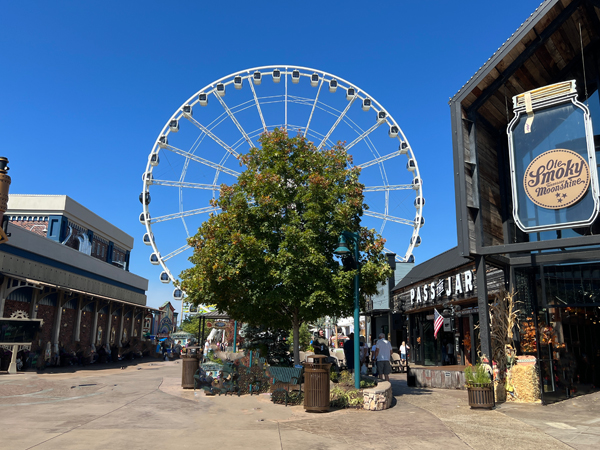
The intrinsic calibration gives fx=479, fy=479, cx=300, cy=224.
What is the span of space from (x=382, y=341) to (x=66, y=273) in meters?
19.3

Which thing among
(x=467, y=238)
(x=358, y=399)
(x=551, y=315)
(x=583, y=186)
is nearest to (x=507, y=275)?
(x=551, y=315)

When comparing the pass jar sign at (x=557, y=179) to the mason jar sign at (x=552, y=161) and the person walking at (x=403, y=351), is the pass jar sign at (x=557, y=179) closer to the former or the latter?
the mason jar sign at (x=552, y=161)

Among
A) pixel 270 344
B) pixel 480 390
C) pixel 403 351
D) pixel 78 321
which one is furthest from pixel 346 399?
pixel 78 321

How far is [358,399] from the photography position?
35.1 feet

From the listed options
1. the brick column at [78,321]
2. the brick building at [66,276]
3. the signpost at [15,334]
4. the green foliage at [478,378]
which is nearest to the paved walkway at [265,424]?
the green foliage at [478,378]

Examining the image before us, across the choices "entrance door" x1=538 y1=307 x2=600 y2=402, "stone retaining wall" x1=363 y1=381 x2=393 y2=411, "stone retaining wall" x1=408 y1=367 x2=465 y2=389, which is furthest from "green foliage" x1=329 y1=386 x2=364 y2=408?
"stone retaining wall" x1=408 y1=367 x2=465 y2=389

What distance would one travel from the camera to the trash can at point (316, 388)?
9938 millimetres

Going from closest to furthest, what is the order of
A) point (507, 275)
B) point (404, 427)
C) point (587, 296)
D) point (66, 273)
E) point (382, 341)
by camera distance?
point (404, 427) < point (587, 296) < point (507, 275) < point (382, 341) < point (66, 273)

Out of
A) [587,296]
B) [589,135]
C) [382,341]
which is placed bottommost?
[382,341]

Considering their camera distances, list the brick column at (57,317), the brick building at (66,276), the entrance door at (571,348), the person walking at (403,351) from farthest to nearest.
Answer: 1. the brick column at (57,317)
2. the person walking at (403,351)
3. the brick building at (66,276)
4. the entrance door at (571,348)

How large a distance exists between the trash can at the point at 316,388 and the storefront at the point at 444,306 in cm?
646

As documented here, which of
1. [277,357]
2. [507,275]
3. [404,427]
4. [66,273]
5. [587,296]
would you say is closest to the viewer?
[404,427]

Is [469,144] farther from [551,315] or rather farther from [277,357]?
[277,357]

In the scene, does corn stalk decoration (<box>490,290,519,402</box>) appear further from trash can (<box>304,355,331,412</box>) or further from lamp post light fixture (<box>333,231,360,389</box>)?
trash can (<box>304,355,331,412</box>)
